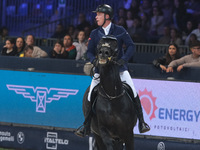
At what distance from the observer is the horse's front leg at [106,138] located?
8.34 meters

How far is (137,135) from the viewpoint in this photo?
10.8 m

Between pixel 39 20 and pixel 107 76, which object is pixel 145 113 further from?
pixel 39 20

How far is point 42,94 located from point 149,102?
2.54 meters

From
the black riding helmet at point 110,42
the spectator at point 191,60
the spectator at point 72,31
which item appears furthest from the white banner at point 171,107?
the spectator at point 72,31

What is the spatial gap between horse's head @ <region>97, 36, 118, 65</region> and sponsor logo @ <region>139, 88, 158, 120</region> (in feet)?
8.88

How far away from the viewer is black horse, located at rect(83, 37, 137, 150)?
8.16 m

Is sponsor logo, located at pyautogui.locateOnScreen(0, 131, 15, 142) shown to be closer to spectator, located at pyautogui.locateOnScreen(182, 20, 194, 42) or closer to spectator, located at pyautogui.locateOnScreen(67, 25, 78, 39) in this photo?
spectator, located at pyautogui.locateOnScreen(67, 25, 78, 39)

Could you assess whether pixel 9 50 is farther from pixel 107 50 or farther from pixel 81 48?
pixel 107 50

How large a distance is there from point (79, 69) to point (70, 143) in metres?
1.66

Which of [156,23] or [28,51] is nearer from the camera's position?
[28,51]

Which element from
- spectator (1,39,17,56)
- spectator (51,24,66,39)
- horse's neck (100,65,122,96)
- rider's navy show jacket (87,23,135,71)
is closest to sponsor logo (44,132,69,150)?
spectator (1,39,17,56)

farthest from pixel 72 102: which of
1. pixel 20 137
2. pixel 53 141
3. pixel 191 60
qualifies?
pixel 191 60

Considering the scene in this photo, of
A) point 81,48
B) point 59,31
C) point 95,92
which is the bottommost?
point 95,92

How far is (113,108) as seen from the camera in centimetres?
848
